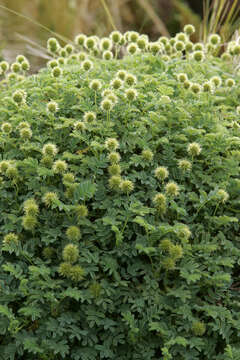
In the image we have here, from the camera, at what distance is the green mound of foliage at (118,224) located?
2150 millimetres

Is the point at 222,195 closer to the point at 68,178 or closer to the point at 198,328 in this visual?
the point at 198,328

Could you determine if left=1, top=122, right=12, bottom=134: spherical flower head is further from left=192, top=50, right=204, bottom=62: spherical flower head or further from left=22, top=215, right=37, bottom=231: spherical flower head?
left=192, top=50, right=204, bottom=62: spherical flower head

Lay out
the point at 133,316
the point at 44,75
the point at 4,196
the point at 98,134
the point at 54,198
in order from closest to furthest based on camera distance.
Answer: the point at 133,316 < the point at 54,198 < the point at 4,196 < the point at 98,134 < the point at 44,75

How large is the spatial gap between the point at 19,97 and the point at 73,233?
1001 mm

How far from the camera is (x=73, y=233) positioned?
2223 millimetres

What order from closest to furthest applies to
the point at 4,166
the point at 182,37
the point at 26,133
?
1. the point at 4,166
2. the point at 26,133
3. the point at 182,37

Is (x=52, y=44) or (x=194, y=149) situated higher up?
(x=52, y=44)

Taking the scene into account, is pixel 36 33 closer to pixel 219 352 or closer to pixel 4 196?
pixel 4 196

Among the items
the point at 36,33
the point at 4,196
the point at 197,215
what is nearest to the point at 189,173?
the point at 197,215

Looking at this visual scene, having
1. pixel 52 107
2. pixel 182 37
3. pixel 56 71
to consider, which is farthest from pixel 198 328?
pixel 182 37

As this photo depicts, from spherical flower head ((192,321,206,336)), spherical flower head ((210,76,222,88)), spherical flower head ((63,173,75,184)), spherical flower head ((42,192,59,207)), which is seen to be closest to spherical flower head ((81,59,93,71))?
spherical flower head ((210,76,222,88))

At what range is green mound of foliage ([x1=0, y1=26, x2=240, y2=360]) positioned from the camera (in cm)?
215

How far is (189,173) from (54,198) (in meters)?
0.77

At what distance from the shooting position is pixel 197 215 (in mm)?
2533
